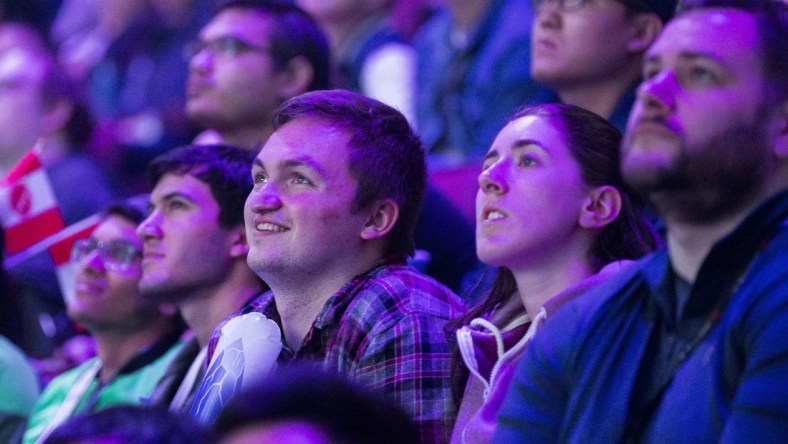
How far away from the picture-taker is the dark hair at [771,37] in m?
2.01

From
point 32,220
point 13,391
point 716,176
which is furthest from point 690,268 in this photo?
point 32,220

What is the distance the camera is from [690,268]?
2004 millimetres

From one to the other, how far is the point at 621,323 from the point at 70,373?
2.57 meters

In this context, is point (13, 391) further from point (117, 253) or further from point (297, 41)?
point (297, 41)

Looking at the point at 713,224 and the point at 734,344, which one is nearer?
the point at 734,344

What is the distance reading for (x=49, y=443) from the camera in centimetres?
159

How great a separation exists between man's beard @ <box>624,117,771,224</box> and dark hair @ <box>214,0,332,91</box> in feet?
8.25

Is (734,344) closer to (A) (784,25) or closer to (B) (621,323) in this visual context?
(B) (621,323)

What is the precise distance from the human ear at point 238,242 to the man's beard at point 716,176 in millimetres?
1807

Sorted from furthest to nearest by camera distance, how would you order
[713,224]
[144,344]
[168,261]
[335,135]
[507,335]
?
1. [144,344]
2. [168,261]
3. [335,135]
4. [507,335]
5. [713,224]

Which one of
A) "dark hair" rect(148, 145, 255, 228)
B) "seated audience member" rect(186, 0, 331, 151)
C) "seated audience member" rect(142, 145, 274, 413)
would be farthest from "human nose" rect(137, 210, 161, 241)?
"seated audience member" rect(186, 0, 331, 151)

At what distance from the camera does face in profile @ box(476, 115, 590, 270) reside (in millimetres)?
2607

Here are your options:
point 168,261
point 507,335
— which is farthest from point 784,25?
point 168,261

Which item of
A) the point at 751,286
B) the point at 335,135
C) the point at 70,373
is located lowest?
the point at 70,373
